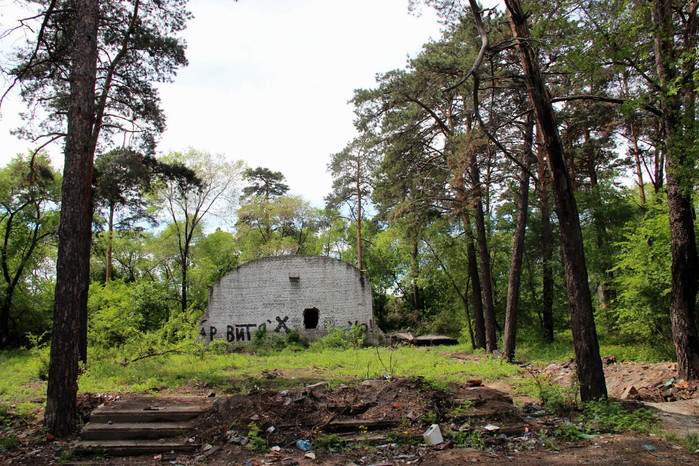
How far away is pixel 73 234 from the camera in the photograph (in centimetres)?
724

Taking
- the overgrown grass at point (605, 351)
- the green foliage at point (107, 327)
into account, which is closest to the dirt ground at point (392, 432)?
the overgrown grass at point (605, 351)

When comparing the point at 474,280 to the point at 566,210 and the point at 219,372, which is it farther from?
the point at 566,210

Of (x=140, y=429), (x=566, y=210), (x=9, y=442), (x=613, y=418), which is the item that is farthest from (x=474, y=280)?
(x=9, y=442)

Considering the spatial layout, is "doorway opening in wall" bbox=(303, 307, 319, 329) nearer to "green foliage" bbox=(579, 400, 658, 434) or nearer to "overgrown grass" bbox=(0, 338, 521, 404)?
"overgrown grass" bbox=(0, 338, 521, 404)

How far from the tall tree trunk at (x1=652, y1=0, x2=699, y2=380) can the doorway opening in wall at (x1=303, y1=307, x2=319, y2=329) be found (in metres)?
17.2

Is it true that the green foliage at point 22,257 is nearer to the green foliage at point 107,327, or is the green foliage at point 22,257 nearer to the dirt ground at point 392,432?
the green foliage at point 107,327

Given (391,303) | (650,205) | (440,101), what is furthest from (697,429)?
(391,303)

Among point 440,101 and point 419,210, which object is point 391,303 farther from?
point 440,101

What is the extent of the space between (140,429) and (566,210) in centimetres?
773

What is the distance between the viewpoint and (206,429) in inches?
251

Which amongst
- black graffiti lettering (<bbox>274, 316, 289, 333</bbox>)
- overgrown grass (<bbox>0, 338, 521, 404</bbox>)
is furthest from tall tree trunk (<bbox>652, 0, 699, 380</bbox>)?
black graffiti lettering (<bbox>274, 316, 289, 333</bbox>)

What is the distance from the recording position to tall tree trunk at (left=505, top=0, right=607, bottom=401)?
7.31 meters

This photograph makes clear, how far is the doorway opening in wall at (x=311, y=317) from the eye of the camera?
23.5m

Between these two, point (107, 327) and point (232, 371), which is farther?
point (107, 327)
